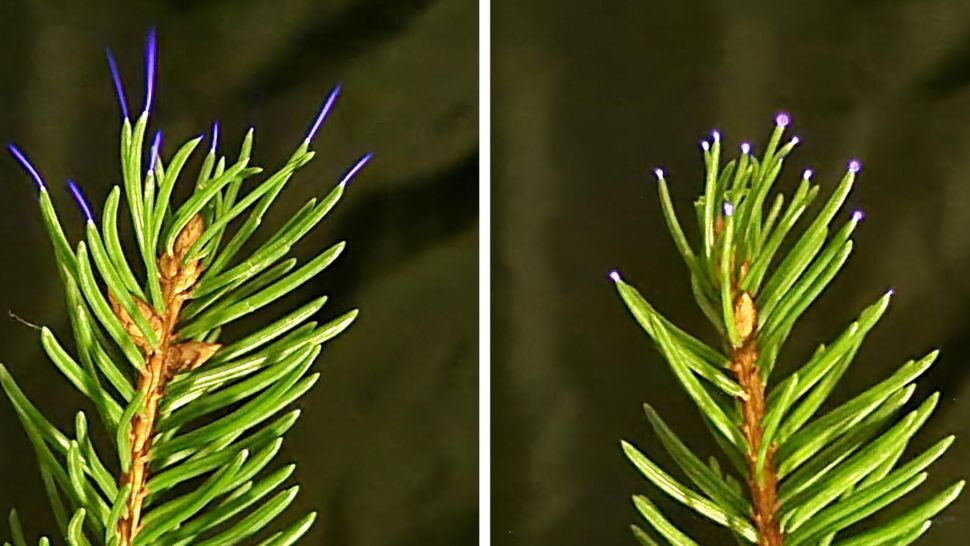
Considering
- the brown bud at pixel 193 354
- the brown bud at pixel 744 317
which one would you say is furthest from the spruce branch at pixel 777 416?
the brown bud at pixel 193 354

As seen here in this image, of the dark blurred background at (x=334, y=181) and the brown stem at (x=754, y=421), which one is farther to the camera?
the dark blurred background at (x=334, y=181)

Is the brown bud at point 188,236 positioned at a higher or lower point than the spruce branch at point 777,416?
higher

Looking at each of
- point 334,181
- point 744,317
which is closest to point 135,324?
point 744,317

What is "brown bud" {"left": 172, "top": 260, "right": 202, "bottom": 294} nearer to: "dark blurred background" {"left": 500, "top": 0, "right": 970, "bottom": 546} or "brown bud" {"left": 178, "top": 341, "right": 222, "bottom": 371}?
"brown bud" {"left": 178, "top": 341, "right": 222, "bottom": 371}

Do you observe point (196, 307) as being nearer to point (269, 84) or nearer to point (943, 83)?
point (269, 84)

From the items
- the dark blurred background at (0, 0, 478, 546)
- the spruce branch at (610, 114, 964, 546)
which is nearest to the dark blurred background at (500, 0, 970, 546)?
the dark blurred background at (0, 0, 478, 546)

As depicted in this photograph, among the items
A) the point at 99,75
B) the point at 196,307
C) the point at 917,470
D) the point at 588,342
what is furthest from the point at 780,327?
the point at 99,75

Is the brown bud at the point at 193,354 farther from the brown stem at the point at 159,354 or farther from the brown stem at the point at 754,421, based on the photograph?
the brown stem at the point at 754,421
